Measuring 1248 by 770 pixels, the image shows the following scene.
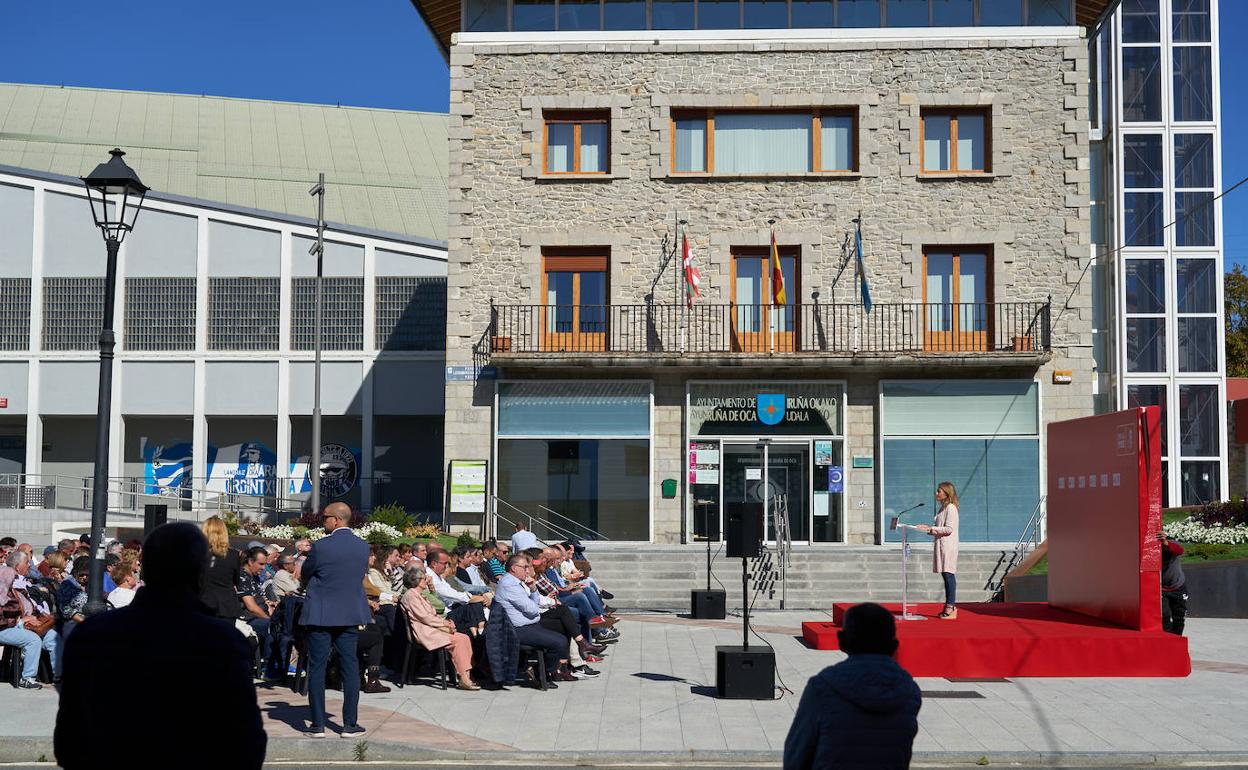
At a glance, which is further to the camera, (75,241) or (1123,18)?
(1123,18)

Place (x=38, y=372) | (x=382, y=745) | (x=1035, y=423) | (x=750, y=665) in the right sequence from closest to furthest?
(x=382, y=745) → (x=750, y=665) → (x=1035, y=423) → (x=38, y=372)


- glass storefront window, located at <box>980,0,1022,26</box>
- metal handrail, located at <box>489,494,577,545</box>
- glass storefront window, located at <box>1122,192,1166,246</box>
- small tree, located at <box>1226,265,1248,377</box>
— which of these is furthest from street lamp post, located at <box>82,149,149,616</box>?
small tree, located at <box>1226,265,1248,377</box>

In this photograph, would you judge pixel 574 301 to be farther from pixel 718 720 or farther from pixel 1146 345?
pixel 1146 345

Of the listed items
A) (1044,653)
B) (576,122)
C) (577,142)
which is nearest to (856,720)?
(1044,653)

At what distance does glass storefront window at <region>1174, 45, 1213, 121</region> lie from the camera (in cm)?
4506

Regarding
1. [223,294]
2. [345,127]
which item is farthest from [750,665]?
[345,127]

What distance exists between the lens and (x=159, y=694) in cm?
358

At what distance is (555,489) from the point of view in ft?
84.6

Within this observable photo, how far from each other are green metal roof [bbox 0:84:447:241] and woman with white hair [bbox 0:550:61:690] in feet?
95.0

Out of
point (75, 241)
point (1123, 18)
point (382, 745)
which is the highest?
point (1123, 18)

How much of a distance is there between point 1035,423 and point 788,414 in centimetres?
486

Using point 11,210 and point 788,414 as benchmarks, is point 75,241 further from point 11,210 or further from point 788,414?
point 788,414

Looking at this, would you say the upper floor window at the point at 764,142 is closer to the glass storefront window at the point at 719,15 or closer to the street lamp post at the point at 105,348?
the glass storefront window at the point at 719,15

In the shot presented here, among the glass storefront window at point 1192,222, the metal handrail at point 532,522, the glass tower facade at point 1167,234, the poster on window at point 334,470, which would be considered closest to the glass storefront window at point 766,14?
the metal handrail at point 532,522
